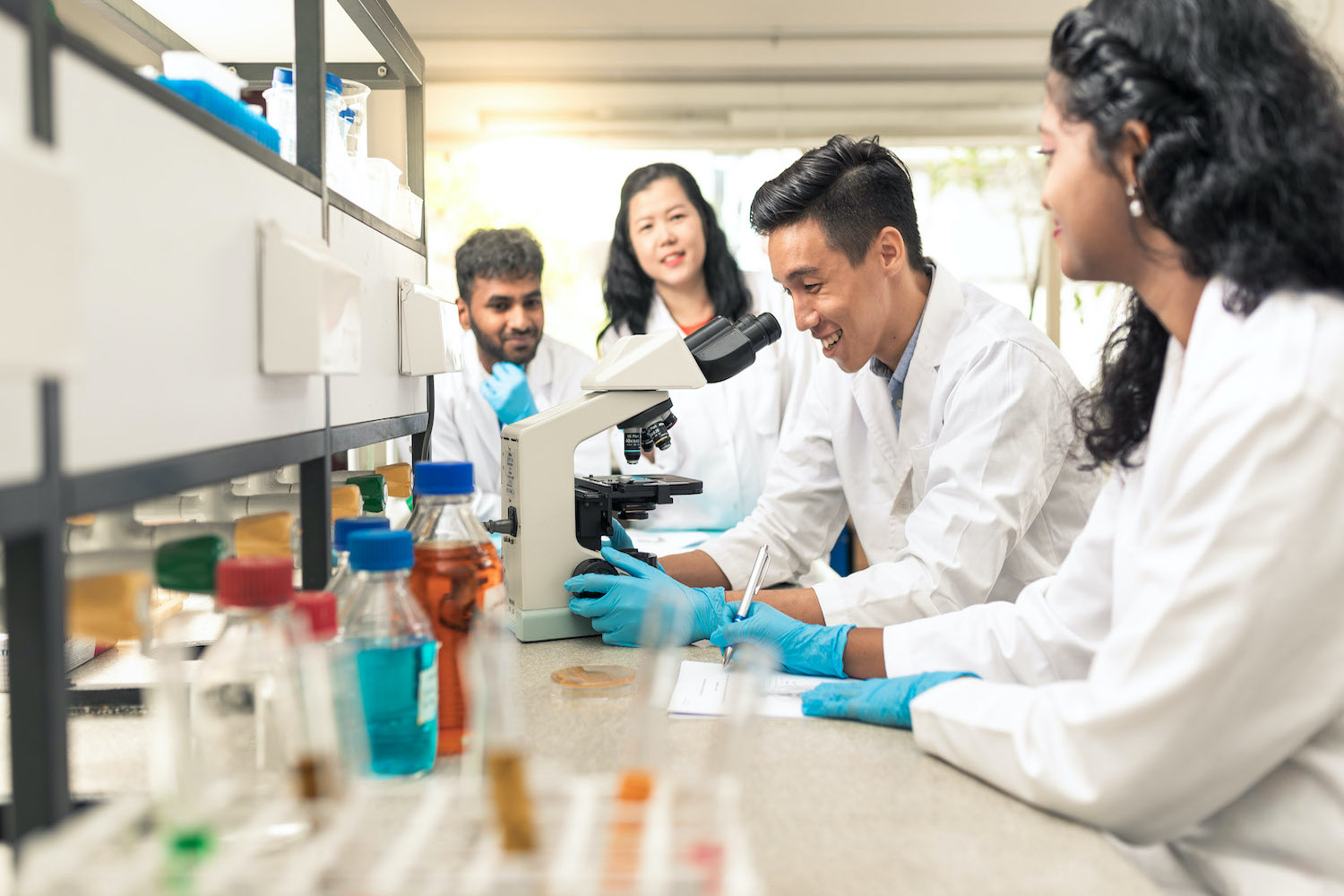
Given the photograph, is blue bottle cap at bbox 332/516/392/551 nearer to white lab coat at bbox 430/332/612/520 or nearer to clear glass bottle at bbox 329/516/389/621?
clear glass bottle at bbox 329/516/389/621

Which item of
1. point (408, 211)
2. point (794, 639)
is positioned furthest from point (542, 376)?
point (794, 639)

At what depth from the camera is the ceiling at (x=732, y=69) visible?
4.16 meters

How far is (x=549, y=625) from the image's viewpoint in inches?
58.6

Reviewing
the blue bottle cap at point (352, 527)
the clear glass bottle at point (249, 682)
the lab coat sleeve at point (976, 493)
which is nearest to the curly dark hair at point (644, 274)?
the lab coat sleeve at point (976, 493)

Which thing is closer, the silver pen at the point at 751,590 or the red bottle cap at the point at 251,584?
the red bottle cap at the point at 251,584

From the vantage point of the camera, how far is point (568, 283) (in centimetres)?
465

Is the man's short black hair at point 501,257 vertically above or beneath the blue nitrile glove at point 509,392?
above

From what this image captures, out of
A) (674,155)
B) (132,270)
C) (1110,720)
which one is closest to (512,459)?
(132,270)

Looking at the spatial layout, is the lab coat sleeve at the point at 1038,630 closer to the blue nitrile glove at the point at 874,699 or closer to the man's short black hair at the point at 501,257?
the blue nitrile glove at the point at 874,699

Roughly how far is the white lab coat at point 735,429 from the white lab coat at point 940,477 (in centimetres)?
92

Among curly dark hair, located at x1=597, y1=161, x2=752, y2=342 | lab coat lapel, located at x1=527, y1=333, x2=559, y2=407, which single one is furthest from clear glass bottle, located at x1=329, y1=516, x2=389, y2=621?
lab coat lapel, located at x1=527, y1=333, x2=559, y2=407

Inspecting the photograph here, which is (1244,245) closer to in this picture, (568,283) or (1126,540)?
(1126,540)

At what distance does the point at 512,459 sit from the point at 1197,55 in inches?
41.9

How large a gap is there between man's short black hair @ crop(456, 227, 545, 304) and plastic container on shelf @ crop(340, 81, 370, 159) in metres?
1.48
